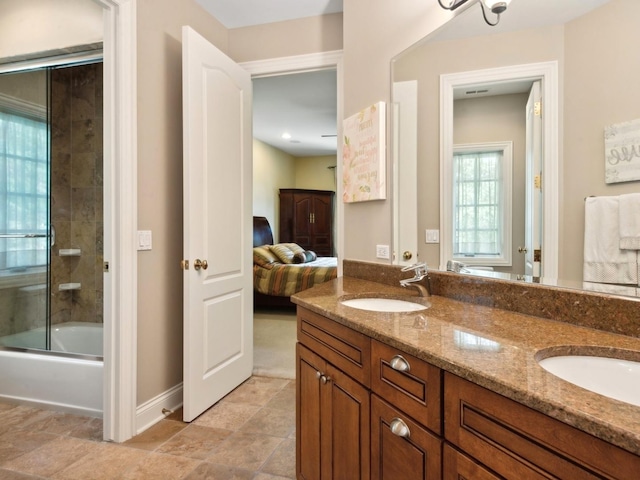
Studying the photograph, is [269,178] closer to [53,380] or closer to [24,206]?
[24,206]

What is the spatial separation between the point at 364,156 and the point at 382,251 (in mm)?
553

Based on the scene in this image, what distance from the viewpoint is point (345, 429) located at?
117 cm

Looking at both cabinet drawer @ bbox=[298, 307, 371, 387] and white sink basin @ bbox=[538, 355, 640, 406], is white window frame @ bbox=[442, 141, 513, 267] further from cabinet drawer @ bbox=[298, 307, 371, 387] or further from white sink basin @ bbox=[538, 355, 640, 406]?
cabinet drawer @ bbox=[298, 307, 371, 387]

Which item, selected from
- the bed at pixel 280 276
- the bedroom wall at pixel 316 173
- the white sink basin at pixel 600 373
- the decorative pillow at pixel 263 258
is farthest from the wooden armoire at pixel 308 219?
the white sink basin at pixel 600 373

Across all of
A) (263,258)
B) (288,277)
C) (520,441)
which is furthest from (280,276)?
(520,441)

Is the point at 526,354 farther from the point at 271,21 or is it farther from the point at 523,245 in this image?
the point at 271,21

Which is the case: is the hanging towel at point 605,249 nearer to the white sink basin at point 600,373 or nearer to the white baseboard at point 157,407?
the white sink basin at point 600,373

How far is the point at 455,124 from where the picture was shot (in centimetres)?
156

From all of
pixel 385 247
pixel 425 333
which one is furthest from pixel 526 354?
pixel 385 247

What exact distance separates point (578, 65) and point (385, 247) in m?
1.14

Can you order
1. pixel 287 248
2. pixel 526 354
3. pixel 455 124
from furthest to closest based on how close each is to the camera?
1. pixel 287 248
2. pixel 455 124
3. pixel 526 354

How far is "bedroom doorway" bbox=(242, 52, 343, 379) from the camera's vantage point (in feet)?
8.88

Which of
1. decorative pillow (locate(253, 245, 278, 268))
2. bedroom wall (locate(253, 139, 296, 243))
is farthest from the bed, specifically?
bedroom wall (locate(253, 139, 296, 243))

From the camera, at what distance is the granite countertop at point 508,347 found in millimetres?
539
